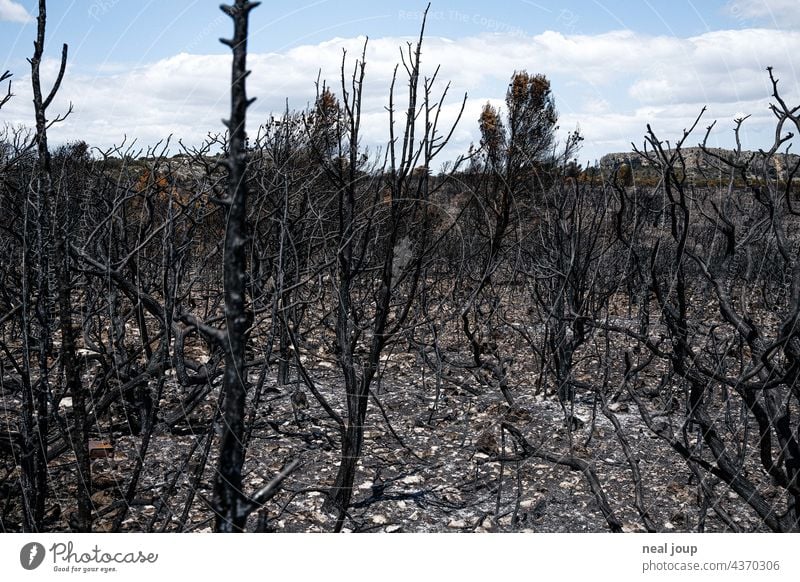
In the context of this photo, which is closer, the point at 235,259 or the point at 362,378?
the point at 235,259

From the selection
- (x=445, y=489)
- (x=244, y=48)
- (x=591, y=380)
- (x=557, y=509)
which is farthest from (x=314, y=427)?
(x=244, y=48)
